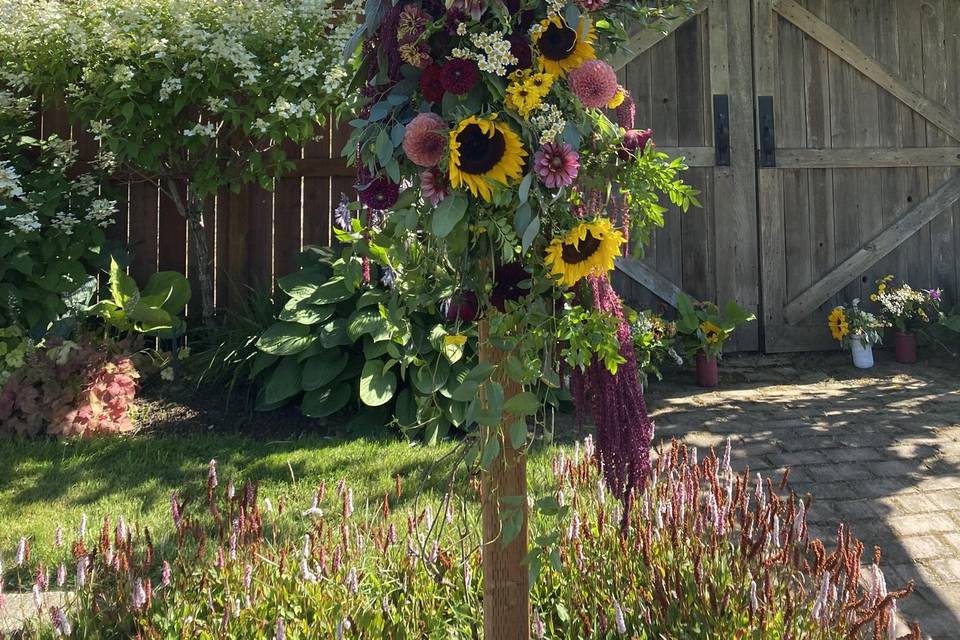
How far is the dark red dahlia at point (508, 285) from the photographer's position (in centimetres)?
157

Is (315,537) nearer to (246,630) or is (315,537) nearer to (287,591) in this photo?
(287,591)

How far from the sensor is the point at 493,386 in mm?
1442

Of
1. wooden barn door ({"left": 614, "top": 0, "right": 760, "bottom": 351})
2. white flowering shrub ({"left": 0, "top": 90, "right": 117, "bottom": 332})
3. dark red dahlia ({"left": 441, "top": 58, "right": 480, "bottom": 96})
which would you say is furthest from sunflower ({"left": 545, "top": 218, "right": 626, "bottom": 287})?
wooden barn door ({"left": 614, "top": 0, "right": 760, "bottom": 351})

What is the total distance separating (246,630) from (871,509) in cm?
236

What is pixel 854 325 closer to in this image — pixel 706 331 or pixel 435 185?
pixel 706 331

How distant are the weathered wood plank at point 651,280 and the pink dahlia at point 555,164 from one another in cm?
474

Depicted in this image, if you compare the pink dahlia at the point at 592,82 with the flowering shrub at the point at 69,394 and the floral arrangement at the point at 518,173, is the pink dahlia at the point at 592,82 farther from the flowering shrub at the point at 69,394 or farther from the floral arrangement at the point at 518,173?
the flowering shrub at the point at 69,394

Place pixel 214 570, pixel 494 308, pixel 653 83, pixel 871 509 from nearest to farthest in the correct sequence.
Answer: pixel 494 308, pixel 214 570, pixel 871 509, pixel 653 83

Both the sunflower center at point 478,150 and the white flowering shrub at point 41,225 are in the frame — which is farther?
the white flowering shrub at point 41,225

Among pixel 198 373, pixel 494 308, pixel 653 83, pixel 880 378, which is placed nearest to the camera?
pixel 494 308

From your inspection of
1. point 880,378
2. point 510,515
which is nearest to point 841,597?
point 510,515

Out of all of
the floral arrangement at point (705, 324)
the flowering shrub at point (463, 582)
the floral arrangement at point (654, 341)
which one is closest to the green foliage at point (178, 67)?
the floral arrangement at point (654, 341)

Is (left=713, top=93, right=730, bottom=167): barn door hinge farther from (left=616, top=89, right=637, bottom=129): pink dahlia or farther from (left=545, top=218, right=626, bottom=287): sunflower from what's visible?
(left=545, top=218, right=626, bottom=287): sunflower

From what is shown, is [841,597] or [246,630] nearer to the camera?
[841,597]
